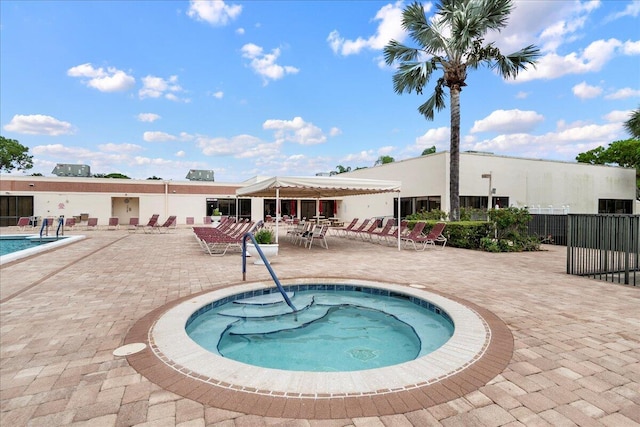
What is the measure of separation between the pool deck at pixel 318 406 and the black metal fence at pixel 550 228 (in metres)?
7.83

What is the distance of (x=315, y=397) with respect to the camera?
222cm

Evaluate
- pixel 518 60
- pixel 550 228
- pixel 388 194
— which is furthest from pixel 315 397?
pixel 388 194

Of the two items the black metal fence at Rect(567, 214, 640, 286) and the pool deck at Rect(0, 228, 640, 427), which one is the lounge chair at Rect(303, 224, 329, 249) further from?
the black metal fence at Rect(567, 214, 640, 286)

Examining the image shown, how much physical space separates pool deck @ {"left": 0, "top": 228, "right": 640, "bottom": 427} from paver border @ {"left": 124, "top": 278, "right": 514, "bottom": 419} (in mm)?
19

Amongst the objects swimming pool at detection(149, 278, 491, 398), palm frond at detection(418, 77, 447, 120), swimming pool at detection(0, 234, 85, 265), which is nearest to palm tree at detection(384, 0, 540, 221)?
palm frond at detection(418, 77, 447, 120)

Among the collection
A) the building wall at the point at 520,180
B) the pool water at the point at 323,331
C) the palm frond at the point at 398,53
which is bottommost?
the pool water at the point at 323,331

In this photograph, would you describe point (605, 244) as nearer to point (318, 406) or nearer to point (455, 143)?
point (318, 406)

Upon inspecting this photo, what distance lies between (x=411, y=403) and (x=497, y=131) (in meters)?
31.2

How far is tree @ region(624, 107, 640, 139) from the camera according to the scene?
2044cm

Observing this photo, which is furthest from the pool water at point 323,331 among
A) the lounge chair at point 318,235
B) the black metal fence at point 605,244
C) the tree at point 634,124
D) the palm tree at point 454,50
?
the tree at point 634,124

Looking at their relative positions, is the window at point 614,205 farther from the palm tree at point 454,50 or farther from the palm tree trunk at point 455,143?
the palm tree trunk at point 455,143

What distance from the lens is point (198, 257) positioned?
9.22 meters

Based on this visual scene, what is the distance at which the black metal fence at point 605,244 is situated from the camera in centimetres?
614

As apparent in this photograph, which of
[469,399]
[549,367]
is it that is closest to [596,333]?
[549,367]
